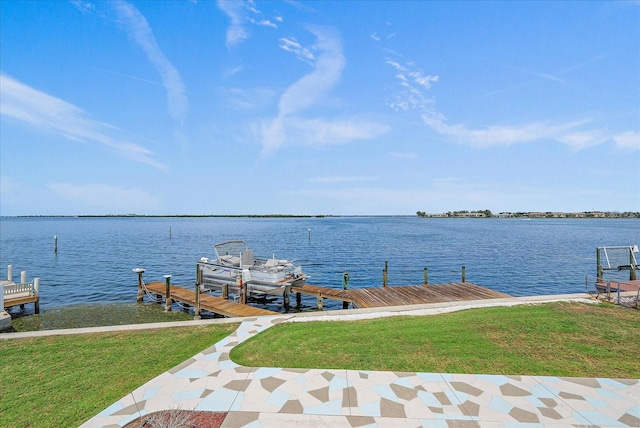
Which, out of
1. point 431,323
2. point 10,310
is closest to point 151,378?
point 431,323

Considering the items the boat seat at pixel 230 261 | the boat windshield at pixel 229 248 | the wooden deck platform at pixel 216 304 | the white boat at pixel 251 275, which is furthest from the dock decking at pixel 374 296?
the boat windshield at pixel 229 248

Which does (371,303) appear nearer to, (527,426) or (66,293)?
(527,426)

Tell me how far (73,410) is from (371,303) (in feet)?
A: 39.1

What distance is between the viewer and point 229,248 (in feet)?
73.9

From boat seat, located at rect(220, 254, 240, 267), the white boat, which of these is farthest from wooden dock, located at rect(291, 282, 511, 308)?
boat seat, located at rect(220, 254, 240, 267)

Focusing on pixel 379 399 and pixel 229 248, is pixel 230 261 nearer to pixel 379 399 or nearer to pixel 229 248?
pixel 229 248

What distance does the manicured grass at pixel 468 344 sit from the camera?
23.0ft

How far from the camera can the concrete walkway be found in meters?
5.15

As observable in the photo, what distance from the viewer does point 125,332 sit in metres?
9.56

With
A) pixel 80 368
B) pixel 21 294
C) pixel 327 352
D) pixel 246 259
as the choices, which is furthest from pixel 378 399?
pixel 21 294

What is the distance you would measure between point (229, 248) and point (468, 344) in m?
17.7

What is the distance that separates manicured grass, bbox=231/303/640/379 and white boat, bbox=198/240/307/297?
30.2ft

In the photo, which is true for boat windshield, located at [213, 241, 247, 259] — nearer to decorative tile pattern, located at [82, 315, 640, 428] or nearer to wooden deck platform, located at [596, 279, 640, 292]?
decorative tile pattern, located at [82, 315, 640, 428]

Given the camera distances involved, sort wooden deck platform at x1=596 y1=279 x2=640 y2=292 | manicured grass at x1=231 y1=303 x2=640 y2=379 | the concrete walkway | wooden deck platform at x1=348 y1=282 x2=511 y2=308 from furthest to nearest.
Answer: wooden deck platform at x1=348 y1=282 x2=511 y2=308 < wooden deck platform at x1=596 y1=279 x2=640 y2=292 < manicured grass at x1=231 y1=303 x2=640 y2=379 < the concrete walkway
